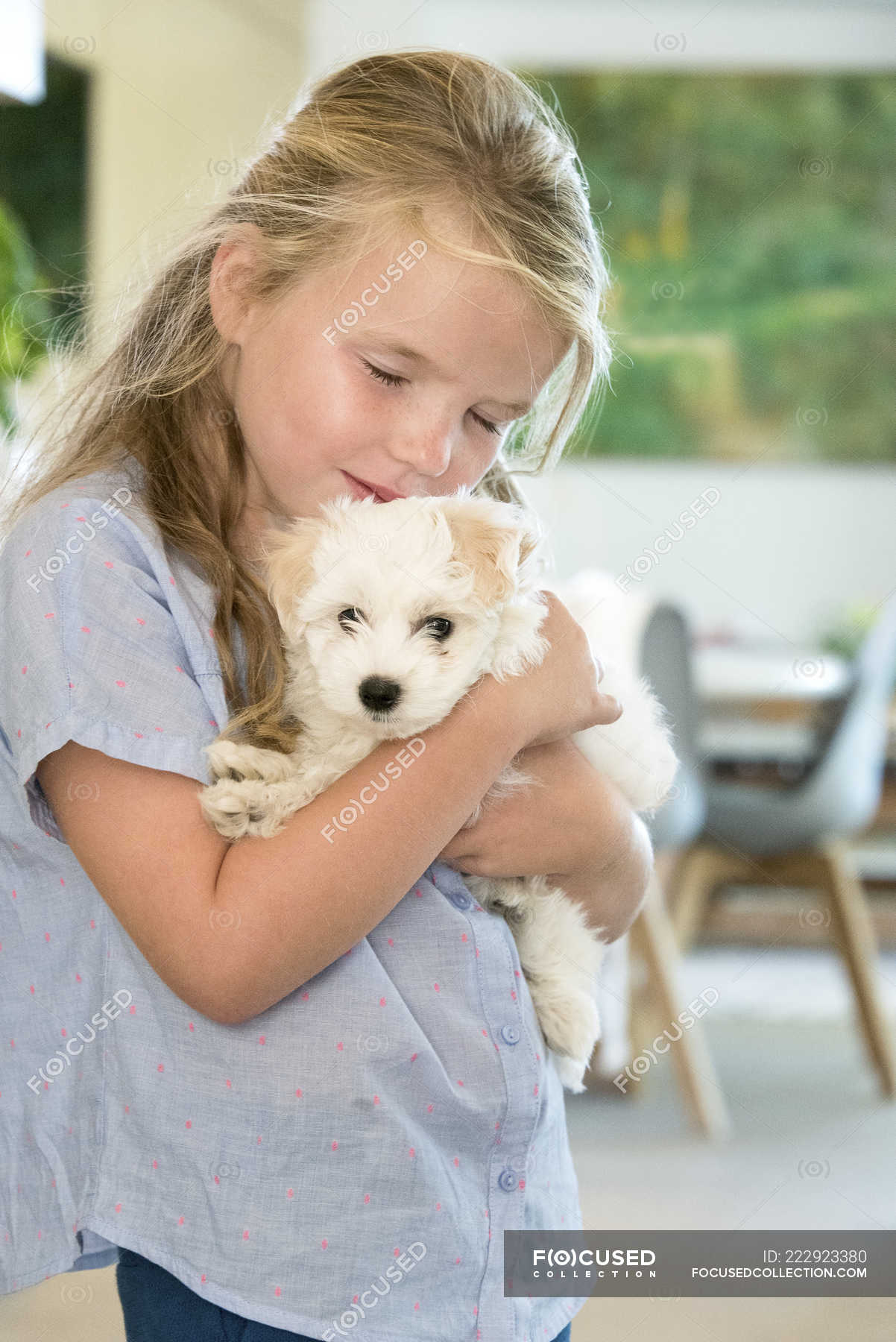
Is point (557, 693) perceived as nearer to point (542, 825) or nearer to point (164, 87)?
point (542, 825)

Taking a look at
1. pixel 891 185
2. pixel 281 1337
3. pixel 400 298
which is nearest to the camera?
pixel 281 1337

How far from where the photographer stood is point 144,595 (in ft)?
3.07

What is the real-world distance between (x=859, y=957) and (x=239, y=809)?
8.29 ft

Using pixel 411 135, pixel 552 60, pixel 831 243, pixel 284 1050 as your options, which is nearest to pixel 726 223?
pixel 831 243

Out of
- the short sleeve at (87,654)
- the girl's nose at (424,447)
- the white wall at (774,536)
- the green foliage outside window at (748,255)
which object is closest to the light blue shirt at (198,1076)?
the short sleeve at (87,654)

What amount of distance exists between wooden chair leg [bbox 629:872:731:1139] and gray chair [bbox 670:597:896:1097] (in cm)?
25

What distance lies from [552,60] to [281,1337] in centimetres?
588

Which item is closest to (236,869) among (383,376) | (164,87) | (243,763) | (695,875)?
(243,763)

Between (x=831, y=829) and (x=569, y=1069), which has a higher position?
(x=569, y=1069)

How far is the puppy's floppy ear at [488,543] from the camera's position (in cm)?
109

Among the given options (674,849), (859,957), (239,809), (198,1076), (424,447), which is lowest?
(859,957)

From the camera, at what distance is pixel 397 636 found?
3.57ft

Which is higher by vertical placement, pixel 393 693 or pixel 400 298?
pixel 400 298

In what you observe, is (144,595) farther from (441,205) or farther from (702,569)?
(702,569)
